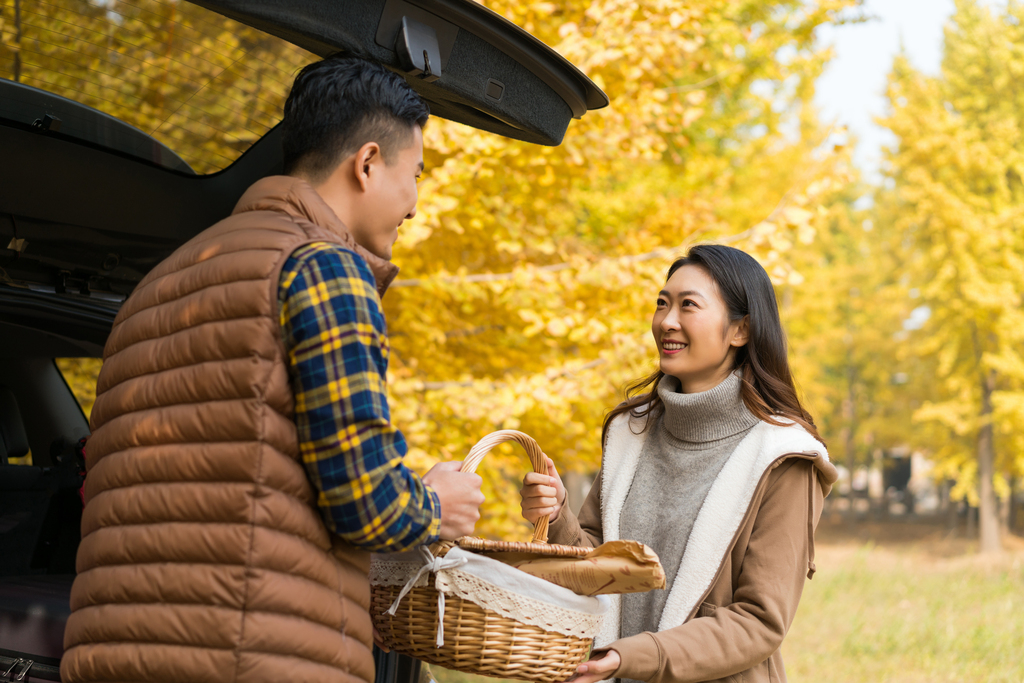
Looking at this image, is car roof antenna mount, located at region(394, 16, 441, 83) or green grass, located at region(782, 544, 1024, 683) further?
green grass, located at region(782, 544, 1024, 683)

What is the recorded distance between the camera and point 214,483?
128 centimetres

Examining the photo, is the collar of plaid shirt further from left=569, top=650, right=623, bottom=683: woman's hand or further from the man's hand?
left=569, top=650, right=623, bottom=683: woman's hand

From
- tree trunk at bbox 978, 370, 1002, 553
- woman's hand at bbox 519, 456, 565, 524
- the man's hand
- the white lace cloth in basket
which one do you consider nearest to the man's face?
the man's hand

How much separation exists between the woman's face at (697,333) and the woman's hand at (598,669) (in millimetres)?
746

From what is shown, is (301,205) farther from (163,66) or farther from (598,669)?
(163,66)

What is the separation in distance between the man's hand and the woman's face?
77cm

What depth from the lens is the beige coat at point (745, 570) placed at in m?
1.70

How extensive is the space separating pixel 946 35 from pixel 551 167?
11475mm

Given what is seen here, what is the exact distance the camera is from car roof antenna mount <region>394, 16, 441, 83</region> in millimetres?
1671

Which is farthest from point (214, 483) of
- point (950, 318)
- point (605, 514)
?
point (950, 318)

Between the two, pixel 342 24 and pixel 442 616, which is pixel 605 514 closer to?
pixel 442 616

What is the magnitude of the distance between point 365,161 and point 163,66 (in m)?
1.41

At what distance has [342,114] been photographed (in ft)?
4.96

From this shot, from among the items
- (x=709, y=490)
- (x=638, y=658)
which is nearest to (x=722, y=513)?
(x=709, y=490)
